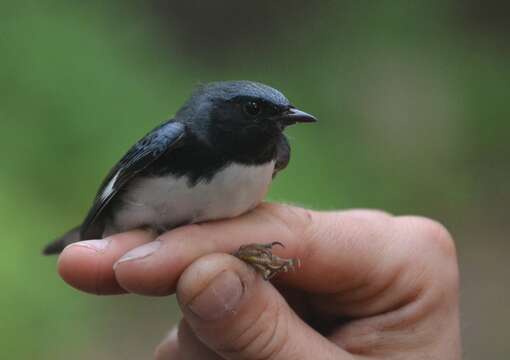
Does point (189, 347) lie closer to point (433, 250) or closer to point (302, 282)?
point (302, 282)

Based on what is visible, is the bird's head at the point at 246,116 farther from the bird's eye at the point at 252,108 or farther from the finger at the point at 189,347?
the finger at the point at 189,347

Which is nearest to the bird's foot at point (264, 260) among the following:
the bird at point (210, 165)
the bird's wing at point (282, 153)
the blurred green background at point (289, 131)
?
the bird at point (210, 165)

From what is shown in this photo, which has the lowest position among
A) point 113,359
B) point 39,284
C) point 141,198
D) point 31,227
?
point 113,359

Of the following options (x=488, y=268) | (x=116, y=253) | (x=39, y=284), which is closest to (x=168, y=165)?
(x=116, y=253)

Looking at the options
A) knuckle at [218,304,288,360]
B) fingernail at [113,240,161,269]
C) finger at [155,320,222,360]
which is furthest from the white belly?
finger at [155,320,222,360]

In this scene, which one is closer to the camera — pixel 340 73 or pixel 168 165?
pixel 168 165

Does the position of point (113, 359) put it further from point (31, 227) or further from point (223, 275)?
point (223, 275)

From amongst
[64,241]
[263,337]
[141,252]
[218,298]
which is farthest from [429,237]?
[64,241]
